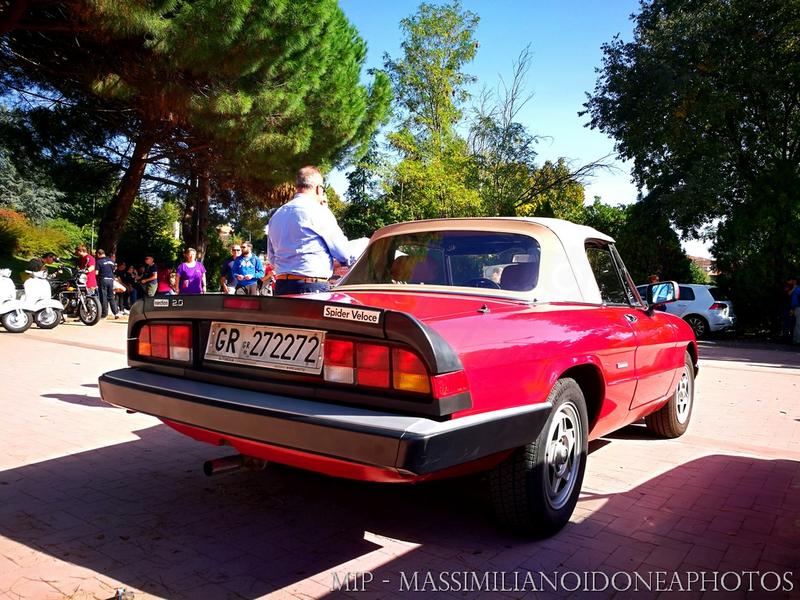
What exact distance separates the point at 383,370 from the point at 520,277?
51.2 inches

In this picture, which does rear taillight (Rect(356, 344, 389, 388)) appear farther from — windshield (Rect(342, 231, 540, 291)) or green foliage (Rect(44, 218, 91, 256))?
green foliage (Rect(44, 218, 91, 256))

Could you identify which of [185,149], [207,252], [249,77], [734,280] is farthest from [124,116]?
[734,280]

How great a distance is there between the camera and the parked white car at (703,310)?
17.1 m

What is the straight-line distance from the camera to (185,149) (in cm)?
1966

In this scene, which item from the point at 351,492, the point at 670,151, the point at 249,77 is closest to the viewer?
the point at 351,492

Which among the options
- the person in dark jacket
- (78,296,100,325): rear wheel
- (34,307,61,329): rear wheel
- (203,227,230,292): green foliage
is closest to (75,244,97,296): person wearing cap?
(78,296,100,325): rear wheel

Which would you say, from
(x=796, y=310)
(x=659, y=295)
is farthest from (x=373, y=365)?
(x=796, y=310)

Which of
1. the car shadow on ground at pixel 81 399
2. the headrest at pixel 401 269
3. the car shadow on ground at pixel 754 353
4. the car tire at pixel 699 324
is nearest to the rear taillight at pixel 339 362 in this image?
the headrest at pixel 401 269

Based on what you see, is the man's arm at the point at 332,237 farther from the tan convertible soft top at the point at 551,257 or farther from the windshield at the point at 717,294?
the windshield at the point at 717,294

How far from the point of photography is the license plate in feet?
9.03

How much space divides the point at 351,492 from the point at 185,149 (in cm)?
1793

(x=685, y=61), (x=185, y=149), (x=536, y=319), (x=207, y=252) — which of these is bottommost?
(x=536, y=319)

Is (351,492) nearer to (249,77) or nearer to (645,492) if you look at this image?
(645,492)

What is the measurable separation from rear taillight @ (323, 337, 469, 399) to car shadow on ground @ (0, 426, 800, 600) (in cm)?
85
